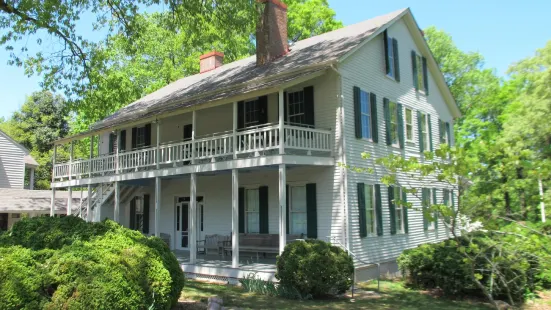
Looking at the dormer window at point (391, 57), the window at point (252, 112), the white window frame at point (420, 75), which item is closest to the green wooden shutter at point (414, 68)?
the white window frame at point (420, 75)

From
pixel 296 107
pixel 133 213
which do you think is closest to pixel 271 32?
pixel 296 107

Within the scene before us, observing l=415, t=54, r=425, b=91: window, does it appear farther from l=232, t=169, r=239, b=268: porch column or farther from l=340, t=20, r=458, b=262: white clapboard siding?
l=232, t=169, r=239, b=268: porch column

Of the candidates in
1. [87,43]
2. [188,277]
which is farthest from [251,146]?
[87,43]

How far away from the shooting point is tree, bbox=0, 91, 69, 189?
144ft

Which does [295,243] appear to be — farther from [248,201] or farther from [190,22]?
[190,22]

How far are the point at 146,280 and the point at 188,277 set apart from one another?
8.00 metres

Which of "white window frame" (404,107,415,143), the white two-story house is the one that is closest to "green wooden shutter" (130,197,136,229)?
the white two-story house

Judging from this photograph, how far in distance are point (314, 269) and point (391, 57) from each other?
10511 mm

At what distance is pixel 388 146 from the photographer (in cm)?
1709

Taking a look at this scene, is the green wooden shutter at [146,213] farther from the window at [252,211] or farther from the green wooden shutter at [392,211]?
the green wooden shutter at [392,211]

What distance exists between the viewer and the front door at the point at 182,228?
20.5 meters

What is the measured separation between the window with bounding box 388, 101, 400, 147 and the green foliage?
37.1ft

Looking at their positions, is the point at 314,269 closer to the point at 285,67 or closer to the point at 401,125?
the point at 285,67

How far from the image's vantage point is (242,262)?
15539 mm
